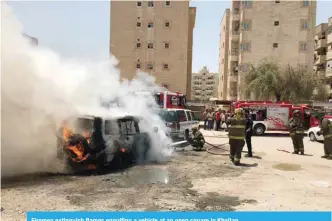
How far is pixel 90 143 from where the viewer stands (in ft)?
25.1

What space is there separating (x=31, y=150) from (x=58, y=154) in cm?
60

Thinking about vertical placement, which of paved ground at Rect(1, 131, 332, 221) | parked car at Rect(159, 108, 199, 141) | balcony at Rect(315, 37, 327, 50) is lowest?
paved ground at Rect(1, 131, 332, 221)

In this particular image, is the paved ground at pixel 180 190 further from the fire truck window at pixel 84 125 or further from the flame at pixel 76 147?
the fire truck window at pixel 84 125

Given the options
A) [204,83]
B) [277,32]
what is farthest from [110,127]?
[204,83]

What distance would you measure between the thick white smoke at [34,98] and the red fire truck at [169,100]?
38.1 ft

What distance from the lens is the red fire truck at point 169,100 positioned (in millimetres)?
20766

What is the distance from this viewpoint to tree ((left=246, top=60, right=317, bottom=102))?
38.8 m

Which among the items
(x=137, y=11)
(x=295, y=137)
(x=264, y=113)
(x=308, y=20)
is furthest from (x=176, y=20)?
(x=295, y=137)

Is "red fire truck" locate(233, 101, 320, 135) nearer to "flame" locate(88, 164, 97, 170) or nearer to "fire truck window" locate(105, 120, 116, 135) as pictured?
"fire truck window" locate(105, 120, 116, 135)

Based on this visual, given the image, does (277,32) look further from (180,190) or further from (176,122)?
(180,190)

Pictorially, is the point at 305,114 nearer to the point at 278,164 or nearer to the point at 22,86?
the point at 278,164

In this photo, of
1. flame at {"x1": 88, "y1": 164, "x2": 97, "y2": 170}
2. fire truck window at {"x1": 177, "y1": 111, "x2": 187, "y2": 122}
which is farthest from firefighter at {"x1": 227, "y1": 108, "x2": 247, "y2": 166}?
flame at {"x1": 88, "y1": 164, "x2": 97, "y2": 170}

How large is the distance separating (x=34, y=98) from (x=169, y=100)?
14.1 meters

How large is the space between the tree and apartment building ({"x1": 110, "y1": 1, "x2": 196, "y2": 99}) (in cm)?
1514
